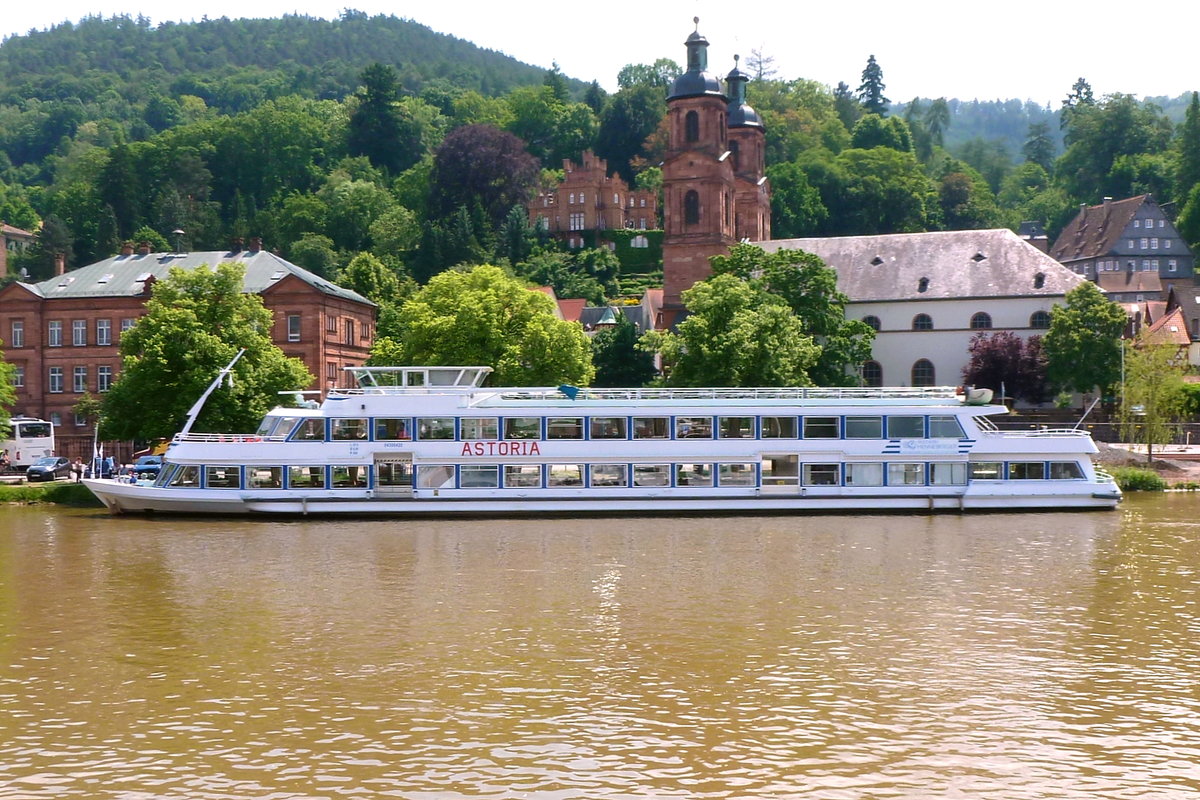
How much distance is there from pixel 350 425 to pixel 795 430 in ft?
51.3

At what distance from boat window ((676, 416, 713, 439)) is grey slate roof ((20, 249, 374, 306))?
35.1 metres

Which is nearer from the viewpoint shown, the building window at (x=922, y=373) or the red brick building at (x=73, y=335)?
the red brick building at (x=73, y=335)

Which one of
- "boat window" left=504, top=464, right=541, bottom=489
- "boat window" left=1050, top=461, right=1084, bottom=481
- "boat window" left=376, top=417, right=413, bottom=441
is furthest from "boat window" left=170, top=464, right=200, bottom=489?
"boat window" left=1050, top=461, right=1084, bottom=481

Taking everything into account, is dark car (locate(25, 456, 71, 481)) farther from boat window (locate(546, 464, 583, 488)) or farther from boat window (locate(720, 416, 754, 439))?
boat window (locate(720, 416, 754, 439))

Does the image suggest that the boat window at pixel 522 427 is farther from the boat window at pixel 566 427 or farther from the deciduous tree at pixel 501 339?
the deciduous tree at pixel 501 339

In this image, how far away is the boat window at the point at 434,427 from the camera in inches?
1754

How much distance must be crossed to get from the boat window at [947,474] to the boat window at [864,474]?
1.86 metres

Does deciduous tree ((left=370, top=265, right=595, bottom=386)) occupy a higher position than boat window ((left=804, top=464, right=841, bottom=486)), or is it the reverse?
deciduous tree ((left=370, top=265, right=595, bottom=386))

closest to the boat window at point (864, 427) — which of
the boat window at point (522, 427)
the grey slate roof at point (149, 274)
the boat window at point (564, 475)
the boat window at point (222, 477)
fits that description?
the boat window at point (564, 475)

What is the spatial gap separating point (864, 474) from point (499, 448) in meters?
13.0

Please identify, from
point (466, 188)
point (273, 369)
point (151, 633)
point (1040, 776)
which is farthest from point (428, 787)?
point (466, 188)

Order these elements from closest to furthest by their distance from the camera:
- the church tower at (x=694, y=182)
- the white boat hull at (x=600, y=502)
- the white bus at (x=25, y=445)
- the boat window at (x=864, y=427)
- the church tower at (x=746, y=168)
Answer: the white boat hull at (x=600, y=502)
the boat window at (x=864, y=427)
the white bus at (x=25, y=445)
the church tower at (x=694, y=182)
the church tower at (x=746, y=168)

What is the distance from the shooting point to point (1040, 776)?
16219 millimetres

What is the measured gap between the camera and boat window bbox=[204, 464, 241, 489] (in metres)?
44.5
